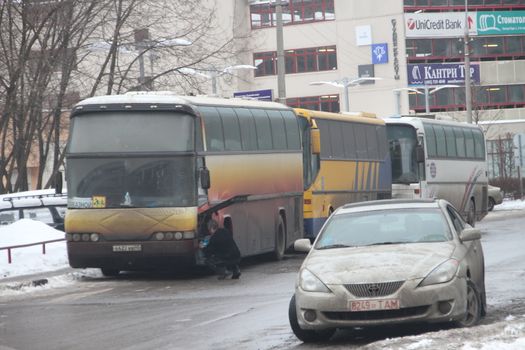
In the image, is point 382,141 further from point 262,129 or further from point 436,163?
point 262,129

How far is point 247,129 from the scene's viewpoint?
25906 mm

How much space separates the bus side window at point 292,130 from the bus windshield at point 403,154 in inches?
398

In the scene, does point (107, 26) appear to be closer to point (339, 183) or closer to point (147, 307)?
point (339, 183)

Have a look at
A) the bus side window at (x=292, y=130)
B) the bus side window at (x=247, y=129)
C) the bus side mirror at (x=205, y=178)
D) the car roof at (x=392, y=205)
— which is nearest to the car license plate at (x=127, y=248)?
the bus side mirror at (x=205, y=178)

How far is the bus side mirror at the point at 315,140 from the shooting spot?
3000 centimetres

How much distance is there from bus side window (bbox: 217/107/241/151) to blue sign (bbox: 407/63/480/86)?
61.4 m

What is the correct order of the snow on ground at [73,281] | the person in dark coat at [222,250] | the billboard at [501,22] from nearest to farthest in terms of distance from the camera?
the snow on ground at [73,281] < the person in dark coat at [222,250] < the billboard at [501,22]

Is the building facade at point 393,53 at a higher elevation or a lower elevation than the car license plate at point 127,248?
higher

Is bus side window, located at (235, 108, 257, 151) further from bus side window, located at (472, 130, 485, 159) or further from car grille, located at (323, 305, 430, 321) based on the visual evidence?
bus side window, located at (472, 130, 485, 159)

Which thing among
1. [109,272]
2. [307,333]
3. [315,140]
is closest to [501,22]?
[315,140]

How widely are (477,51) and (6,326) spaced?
8019 centimetres

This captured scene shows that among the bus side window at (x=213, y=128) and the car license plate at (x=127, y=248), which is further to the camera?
the bus side window at (x=213, y=128)

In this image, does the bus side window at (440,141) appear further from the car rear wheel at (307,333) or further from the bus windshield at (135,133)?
the car rear wheel at (307,333)

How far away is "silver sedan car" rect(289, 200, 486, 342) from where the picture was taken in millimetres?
11852
